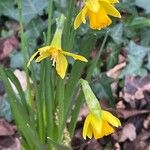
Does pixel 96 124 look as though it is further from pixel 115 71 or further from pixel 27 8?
pixel 27 8

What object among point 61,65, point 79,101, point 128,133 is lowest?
point 128,133

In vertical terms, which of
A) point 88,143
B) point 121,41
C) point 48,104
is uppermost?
point 48,104

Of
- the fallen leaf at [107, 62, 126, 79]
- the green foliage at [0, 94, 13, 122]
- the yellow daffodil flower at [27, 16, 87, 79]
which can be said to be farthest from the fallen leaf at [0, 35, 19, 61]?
the yellow daffodil flower at [27, 16, 87, 79]

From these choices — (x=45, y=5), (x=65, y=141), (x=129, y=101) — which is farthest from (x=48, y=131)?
(x=45, y=5)

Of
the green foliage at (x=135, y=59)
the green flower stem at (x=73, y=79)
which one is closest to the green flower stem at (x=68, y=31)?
the green flower stem at (x=73, y=79)

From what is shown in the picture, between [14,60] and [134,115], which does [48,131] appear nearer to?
[134,115]

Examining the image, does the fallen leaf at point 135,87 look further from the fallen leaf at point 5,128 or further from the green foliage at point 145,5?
the fallen leaf at point 5,128

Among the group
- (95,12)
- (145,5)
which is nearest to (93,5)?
(95,12)
